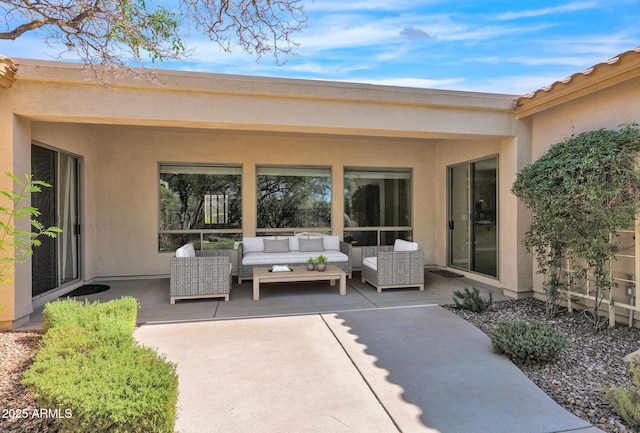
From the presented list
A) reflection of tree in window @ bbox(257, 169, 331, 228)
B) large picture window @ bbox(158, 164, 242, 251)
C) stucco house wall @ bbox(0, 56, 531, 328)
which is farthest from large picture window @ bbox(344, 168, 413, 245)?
large picture window @ bbox(158, 164, 242, 251)

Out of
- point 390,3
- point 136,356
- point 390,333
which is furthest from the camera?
point 390,3

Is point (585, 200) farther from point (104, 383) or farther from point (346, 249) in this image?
point (104, 383)

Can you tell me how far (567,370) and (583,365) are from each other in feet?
0.91

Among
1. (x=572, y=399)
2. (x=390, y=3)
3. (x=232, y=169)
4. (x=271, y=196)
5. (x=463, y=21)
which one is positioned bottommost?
(x=572, y=399)

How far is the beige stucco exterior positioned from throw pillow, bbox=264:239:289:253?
757 millimetres

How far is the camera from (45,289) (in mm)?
5891

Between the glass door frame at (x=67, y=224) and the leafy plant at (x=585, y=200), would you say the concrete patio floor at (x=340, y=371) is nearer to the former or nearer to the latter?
the glass door frame at (x=67, y=224)

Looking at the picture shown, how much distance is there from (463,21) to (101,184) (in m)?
8.21

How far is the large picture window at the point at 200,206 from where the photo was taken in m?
8.21

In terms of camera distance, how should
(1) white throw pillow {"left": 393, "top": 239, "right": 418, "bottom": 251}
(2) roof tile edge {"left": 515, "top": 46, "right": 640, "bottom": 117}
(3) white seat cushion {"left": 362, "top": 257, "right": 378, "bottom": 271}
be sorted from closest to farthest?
(2) roof tile edge {"left": 515, "top": 46, "right": 640, "bottom": 117}, (3) white seat cushion {"left": 362, "top": 257, "right": 378, "bottom": 271}, (1) white throw pillow {"left": 393, "top": 239, "right": 418, "bottom": 251}

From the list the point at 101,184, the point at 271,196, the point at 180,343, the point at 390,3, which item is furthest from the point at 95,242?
the point at 390,3

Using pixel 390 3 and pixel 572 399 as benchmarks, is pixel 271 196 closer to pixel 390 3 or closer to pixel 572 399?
pixel 390 3

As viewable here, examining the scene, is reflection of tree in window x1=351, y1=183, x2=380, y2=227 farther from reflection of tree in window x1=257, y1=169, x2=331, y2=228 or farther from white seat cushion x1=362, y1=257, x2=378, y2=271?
white seat cushion x1=362, y1=257, x2=378, y2=271

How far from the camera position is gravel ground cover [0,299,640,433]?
8.33 feet
